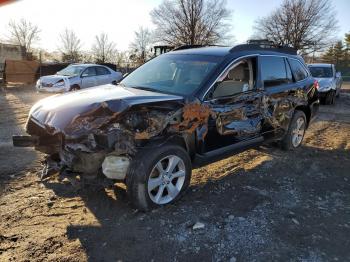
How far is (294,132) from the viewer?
23.1ft

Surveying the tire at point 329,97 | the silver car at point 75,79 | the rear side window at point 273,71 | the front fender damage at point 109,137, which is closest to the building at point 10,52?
the silver car at point 75,79

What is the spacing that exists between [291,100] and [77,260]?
15.5 feet

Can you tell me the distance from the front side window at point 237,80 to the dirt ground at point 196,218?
129 cm

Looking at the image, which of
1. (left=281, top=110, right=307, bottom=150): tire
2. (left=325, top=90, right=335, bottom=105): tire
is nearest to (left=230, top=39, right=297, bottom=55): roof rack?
(left=281, top=110, right=307, bottom=150): tire

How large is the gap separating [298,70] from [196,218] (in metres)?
4.08

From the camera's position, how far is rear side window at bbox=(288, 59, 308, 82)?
6699 mm

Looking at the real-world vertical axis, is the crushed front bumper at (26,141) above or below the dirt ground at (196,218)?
above

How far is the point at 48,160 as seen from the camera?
430cm

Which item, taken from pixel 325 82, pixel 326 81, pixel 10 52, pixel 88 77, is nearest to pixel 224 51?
pixel 325 82

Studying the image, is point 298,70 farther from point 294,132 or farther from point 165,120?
point 165,120

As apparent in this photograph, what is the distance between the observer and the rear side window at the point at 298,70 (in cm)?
670

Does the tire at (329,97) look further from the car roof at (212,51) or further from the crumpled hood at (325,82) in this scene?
the car roof at (212,51)

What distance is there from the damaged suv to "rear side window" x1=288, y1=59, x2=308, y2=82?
60 cm

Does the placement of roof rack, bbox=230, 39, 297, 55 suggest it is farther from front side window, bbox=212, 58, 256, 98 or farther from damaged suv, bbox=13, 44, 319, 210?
front side window, bbox=212, 58, 256, 98
